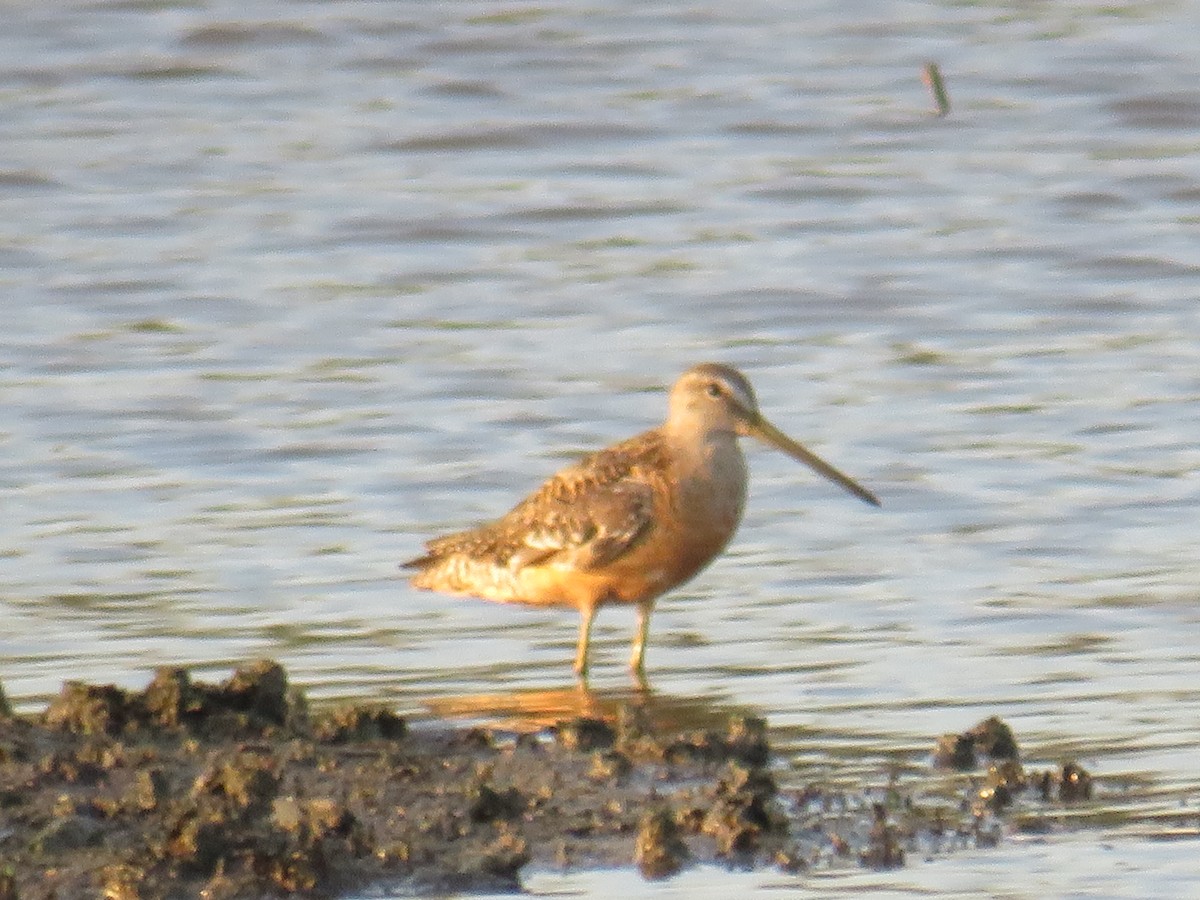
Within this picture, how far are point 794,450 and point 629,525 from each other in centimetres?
71

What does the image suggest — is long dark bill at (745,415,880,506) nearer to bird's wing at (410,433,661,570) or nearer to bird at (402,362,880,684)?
bird at (402,362,880,684)

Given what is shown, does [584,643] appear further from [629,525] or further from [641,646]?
[629,525]

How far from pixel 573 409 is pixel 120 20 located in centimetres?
775

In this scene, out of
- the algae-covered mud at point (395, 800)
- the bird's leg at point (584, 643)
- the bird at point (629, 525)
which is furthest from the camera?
the bird at point (629, 525)

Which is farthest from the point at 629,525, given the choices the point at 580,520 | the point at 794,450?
the point at 794,450

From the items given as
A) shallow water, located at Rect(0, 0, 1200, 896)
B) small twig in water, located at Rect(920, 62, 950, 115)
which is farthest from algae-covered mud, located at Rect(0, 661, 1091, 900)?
small twig in water, located at Rect(920, 62, 950, 115)

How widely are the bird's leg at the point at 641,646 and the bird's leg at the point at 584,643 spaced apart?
0.42 ft

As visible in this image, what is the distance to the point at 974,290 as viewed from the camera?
12.8 meters

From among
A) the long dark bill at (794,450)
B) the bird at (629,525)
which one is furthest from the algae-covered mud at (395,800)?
the long dark bill at (794,450)

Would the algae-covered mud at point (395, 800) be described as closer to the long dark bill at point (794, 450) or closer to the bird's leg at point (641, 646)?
the bird's leg at point (641, 646)

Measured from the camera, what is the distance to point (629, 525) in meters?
8.29

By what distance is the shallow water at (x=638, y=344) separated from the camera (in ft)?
26.1

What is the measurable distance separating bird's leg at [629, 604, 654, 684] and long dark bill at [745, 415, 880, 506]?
0.61 m

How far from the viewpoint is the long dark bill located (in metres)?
8.62
